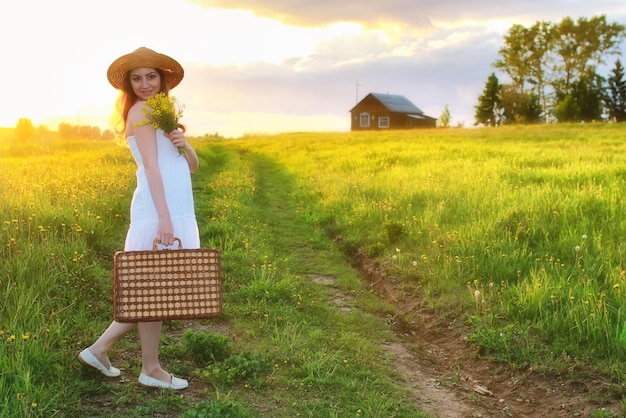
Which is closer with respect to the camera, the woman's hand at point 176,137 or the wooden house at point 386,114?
the woman's hand at point 176,137

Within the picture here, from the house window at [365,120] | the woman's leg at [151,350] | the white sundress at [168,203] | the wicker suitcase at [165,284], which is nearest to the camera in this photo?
the wicker suitcase at [165,284]

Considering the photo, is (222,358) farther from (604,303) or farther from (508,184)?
(508,184)

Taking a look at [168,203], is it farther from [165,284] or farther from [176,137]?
[165,284]

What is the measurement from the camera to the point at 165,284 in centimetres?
399

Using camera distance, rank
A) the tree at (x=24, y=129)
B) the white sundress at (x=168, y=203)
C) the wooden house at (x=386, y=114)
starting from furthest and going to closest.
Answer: the wooden house at (x=386, y=114) → the tree at (x=24, y=129) → the white sundress at (x=168, y=203)

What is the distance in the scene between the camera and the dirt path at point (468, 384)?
4641 mm

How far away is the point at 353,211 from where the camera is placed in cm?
1123

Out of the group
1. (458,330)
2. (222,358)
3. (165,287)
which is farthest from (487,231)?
(165,287)

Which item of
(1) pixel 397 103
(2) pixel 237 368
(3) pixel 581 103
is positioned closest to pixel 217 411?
(2) pixel 237 368

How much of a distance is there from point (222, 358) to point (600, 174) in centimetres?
989

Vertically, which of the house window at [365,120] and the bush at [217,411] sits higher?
the house window at [365,120]

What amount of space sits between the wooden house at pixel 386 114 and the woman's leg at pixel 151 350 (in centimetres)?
6592

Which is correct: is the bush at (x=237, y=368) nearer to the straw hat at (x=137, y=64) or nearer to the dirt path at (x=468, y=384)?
the dirt path at (x=468, y=384)

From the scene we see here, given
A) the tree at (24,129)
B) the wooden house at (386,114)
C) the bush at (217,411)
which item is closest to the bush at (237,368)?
the bush at (217,411)
